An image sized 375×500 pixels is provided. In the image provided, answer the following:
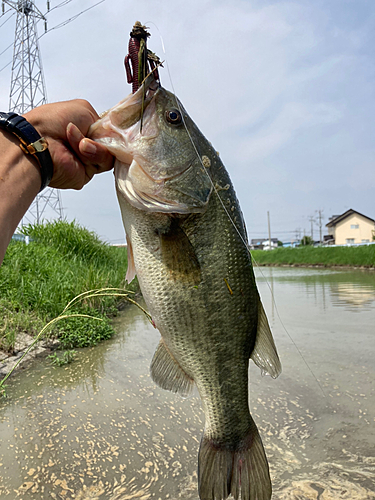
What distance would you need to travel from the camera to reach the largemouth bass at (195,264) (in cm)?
166

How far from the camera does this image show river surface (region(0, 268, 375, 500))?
2.47m

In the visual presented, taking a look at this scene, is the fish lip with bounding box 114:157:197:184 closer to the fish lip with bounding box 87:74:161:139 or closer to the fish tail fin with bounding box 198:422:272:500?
the fish lip with bounding box 87:74:161:139

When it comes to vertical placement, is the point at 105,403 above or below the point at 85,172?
below

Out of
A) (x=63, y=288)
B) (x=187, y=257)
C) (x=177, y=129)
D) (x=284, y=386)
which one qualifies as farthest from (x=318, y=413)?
(x=63, y=288)

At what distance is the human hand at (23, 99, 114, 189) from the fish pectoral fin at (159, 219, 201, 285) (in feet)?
1.63

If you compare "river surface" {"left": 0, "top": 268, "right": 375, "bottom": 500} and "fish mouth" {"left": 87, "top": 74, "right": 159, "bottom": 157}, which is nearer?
"fish mouth" {"left": 87, "top": 74, "right": 159, "bottom": 157}

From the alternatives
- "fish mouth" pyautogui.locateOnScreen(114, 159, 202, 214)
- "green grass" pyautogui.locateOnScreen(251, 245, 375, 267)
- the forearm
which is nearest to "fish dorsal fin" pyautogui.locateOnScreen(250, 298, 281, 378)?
"fish mouth" pyautogui.locateOnScreen(114, 159, 202, 214)

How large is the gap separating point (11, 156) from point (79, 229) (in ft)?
31.9

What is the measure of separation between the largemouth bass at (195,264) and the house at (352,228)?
189ft

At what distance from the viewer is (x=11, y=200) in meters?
1.53

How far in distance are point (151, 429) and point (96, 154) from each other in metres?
2.50

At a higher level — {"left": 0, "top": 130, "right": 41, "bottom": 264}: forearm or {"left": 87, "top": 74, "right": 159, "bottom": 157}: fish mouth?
{"left": 87, "top": 74, "right": 159, "bottom": 157}: fish mouth

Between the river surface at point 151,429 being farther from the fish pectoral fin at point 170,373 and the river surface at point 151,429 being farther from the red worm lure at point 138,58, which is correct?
the red worm lure at point 138,58

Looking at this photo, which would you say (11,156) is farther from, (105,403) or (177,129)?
(105,403)
